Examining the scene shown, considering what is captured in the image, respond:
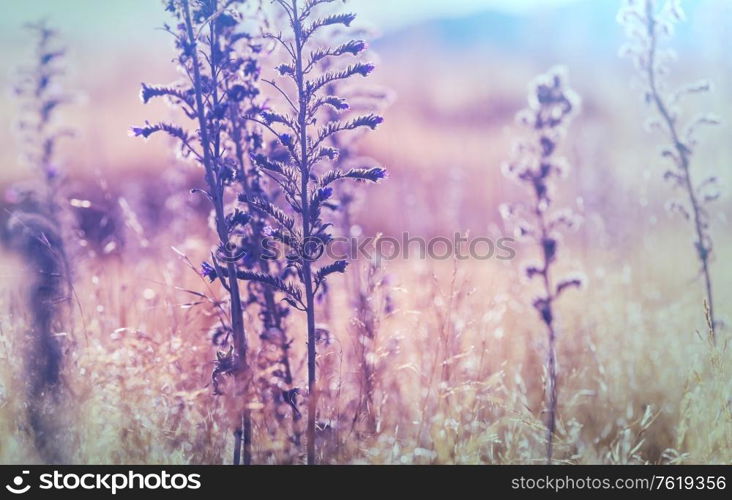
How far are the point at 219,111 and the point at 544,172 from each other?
1747 millimetres

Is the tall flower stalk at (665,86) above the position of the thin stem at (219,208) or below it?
above

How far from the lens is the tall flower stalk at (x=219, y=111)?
3.05 m

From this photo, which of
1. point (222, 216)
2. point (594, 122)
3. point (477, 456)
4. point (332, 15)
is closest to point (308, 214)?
point (222, 216)

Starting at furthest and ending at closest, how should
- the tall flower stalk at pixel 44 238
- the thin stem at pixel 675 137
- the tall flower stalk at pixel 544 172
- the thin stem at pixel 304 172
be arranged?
1. the thin stem at pixel 675 137
2. the tall flower stalk at pixel 544 172
3. the tall flower stalk at pixel 44 238
4. the thin stem at pixel 304 172

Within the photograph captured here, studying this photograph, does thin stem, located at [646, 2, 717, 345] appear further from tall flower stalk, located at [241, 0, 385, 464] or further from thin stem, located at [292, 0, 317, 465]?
thin stem, located at [292, 0, 317, 465]

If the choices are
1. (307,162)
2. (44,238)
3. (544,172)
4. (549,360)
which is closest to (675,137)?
(544,172)

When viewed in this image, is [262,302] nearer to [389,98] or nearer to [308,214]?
[308,214]

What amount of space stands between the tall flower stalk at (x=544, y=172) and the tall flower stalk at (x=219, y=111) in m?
1.51

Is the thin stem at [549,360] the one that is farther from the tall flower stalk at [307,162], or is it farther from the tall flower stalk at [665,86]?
the tall flower stalk at [307,162]

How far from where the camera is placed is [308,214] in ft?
9.84

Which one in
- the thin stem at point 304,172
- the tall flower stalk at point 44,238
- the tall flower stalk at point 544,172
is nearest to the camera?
the thin stem at point 304,172

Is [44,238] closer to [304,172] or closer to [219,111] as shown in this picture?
[219,111]

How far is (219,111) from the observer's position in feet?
10.2

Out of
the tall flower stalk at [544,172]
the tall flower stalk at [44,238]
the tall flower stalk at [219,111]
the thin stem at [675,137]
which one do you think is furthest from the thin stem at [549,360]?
the tall flower stalk at [44,238]
